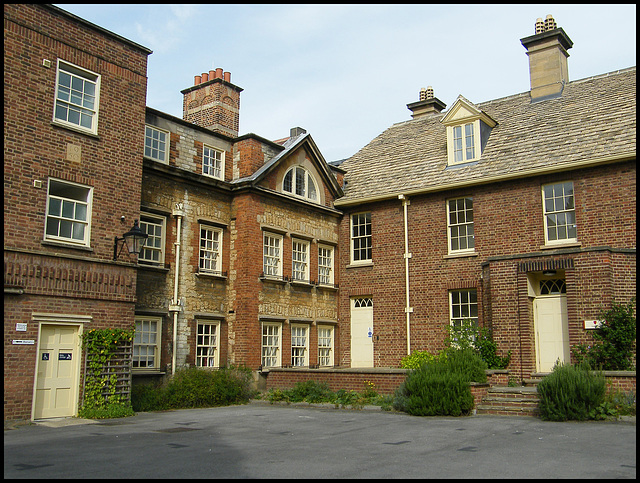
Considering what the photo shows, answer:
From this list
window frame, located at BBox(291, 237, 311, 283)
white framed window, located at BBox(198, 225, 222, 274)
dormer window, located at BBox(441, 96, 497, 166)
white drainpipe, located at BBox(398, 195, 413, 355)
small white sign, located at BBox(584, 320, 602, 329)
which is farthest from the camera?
dormer window, located at BBox(441, 96, 497, 166)

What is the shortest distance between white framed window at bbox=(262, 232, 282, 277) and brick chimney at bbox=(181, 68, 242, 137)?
4426 millimetres

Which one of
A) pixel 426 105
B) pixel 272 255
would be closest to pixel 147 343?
pixel 272 255

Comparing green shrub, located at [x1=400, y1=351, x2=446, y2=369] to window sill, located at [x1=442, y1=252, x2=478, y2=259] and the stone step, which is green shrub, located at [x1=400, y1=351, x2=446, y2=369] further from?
the stone step

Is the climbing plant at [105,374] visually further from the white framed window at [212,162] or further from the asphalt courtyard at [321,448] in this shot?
the white framed window at [212,162]

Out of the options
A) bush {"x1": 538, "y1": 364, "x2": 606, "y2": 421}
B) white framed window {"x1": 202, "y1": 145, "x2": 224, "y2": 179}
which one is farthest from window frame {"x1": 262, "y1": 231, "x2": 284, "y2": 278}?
bush {"x1": 538, "y1": 364, "x2": 606, "y2": 421}

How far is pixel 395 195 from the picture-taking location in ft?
71.1

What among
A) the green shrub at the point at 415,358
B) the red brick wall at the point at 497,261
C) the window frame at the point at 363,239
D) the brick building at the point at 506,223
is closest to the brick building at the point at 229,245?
the window frame at the point at 363,239

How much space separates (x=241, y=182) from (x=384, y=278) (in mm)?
6059

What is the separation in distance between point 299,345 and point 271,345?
1393mm

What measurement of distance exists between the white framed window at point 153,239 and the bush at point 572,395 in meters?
10.5

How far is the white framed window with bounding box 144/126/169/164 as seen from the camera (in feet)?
59.5

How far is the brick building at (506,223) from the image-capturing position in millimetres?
17500

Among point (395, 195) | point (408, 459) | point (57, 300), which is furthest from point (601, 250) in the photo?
point (57, 300)

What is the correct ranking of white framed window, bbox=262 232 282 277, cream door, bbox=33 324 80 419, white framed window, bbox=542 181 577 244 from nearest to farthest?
1. cream door, bbox=33 324 80 419
2. white framed window, bbox=542 181 577 244
3. white framed window, bbox=262 232 282 277
